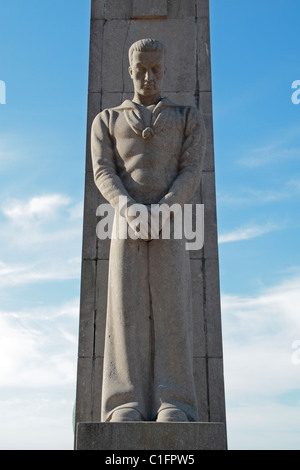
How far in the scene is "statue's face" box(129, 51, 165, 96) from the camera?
19.8 ft

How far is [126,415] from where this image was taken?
16.5ft

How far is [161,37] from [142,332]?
4892 mm

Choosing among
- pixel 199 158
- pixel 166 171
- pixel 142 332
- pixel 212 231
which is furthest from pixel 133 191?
pixel 212 231

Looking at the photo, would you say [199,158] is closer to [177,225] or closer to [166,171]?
[166,171]

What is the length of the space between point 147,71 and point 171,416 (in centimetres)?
372

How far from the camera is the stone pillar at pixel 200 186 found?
6.97 m

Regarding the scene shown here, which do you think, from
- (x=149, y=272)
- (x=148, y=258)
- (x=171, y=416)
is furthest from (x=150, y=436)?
(x=148, y=258)

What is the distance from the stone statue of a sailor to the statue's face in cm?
1

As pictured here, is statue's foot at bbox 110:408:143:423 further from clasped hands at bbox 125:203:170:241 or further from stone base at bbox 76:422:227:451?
clasped hands at bbox 125:203:170:241

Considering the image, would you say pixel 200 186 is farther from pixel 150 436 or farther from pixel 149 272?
pixel 150 436

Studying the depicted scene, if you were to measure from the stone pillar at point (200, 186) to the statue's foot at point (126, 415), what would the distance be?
1895 millimetres

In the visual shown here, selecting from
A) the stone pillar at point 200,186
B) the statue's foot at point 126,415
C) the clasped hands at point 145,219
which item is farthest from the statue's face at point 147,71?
the statue's foot at point 126,415

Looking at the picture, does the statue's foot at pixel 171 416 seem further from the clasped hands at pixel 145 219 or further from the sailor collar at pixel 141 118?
the sailor collar at pixel 141 118

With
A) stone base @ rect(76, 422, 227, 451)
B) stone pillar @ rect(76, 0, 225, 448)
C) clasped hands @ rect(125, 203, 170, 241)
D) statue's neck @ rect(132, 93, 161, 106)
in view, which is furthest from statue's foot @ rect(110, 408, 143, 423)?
statue's neck @ rect(132, 93, 161, 106)
